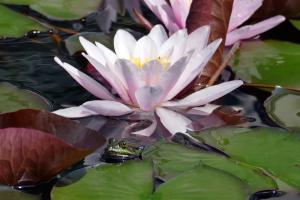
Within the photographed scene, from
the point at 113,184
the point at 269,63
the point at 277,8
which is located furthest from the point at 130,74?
the point at 277,8

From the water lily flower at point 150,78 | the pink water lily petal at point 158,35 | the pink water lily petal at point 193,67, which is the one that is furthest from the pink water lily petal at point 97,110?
the pink water lily petal at point 158,35

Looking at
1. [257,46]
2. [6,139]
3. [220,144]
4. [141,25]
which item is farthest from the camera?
[141,25]

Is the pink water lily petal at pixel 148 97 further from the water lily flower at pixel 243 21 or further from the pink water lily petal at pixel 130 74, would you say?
the water lily flower at pixel 243 21

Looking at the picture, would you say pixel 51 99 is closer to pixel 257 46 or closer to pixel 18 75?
pixel 18 75

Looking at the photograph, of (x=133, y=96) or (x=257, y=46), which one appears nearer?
(x=133, y=96)

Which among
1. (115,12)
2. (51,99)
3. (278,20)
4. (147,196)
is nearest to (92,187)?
(147,196)

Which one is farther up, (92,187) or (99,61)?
(99,61)
